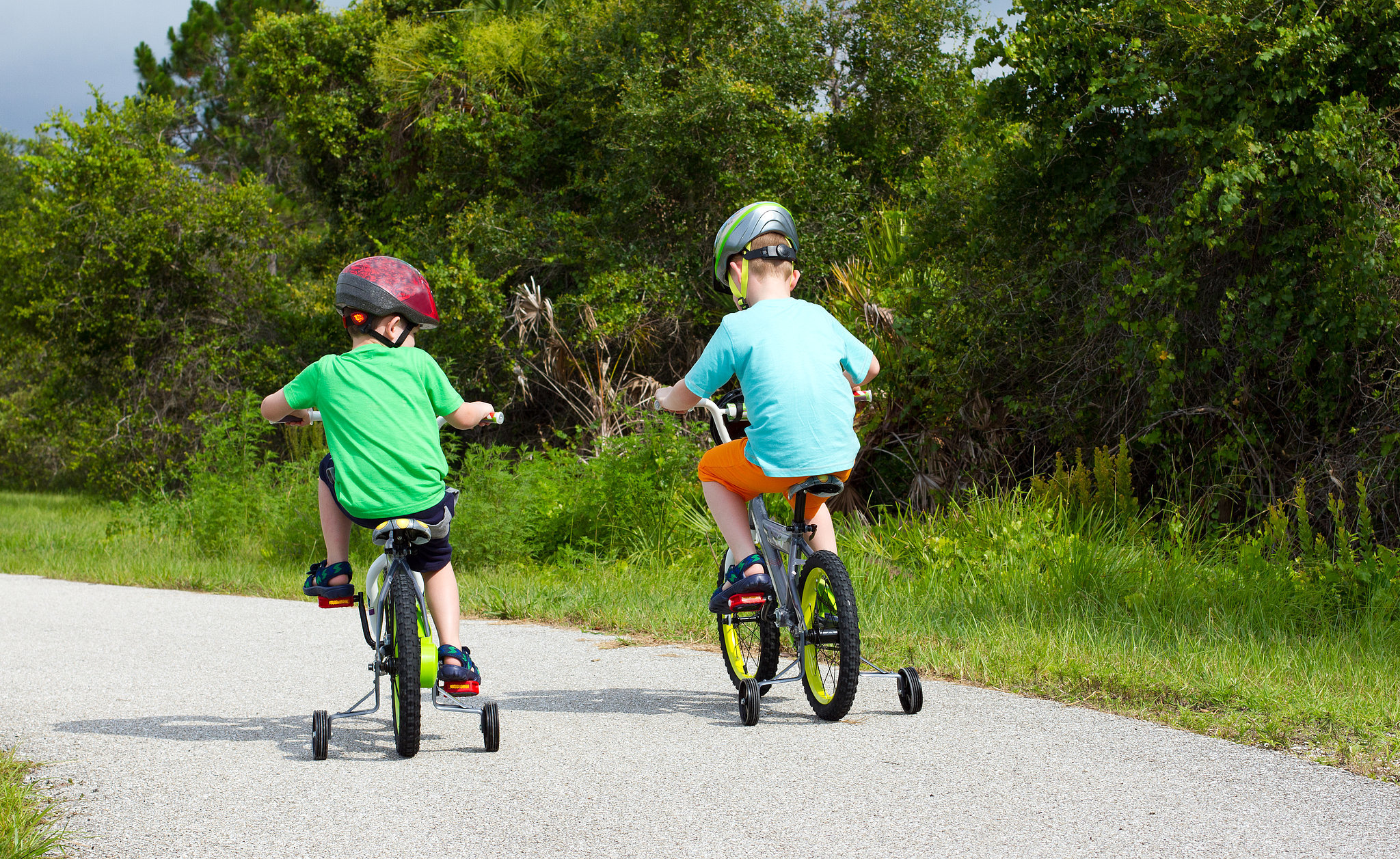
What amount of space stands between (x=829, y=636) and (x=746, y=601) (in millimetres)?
416

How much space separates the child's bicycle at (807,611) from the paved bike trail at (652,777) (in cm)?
14

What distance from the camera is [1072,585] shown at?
292 inches

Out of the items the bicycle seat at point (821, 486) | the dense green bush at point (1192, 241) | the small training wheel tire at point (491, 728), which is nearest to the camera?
the small training wheel tire at point (491, 728)

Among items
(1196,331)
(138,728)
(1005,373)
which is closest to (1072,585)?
(1196,331)

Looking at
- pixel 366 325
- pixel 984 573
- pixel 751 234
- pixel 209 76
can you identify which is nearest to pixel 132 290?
pixel 209 76

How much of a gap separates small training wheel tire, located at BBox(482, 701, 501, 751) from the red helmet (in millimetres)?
1460

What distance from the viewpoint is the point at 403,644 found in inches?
158

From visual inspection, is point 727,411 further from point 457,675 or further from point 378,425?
point 457,675

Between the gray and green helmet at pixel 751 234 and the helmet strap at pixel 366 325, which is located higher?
the gray and green helmet at pixel 751 234

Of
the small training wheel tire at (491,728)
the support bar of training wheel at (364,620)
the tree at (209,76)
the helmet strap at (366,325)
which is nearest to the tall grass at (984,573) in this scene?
the small training wheel tire at (491,728)

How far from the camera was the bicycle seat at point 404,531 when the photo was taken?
412 cm

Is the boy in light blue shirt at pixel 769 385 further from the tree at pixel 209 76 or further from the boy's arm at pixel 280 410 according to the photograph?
the tree at pixel 209 76

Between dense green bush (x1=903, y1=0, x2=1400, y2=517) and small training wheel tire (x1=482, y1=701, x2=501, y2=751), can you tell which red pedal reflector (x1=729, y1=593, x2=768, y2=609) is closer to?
small training wheel tire (x1=482, y1=701, x2=501, y2=751)

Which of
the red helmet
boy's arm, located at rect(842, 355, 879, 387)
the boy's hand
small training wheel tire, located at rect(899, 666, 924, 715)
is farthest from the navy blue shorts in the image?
small training wheel tire, located at rect(899, 666, 924, 715)
